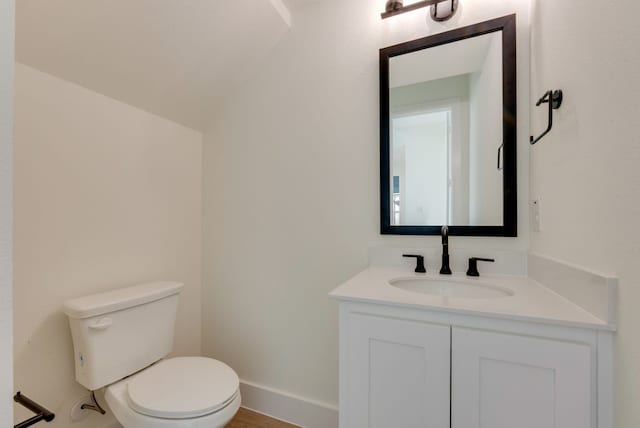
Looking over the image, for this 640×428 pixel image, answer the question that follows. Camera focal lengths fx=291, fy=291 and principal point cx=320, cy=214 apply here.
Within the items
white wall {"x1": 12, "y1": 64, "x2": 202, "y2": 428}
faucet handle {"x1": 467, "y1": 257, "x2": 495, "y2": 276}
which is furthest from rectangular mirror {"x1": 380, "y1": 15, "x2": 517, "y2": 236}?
white wall {"x1": 12, "y1": 64, "x2": 202, "y2": 428}

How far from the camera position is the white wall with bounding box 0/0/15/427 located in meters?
0.40

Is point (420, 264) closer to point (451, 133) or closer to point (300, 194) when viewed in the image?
point (451, 133)

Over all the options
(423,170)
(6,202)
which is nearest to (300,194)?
(423,170)

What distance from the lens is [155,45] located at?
1.35 m

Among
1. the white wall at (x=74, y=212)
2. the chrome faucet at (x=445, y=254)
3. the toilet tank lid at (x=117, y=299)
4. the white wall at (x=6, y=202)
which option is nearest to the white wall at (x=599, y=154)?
the chrome faucet at (x=445, y=254)

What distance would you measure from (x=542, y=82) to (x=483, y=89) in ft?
0.81

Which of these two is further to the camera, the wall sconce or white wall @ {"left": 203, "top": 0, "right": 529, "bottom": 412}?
white wall @ {"left": 203, "top": 0, "right": 529, "bottom": 412}

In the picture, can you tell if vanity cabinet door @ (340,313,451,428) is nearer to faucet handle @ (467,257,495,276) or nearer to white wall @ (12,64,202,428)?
faucet handle @ (467,257,495,276)

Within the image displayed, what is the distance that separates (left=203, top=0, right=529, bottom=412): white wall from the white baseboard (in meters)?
0.04

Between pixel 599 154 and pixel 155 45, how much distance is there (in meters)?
1.72

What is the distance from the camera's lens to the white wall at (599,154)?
628mm

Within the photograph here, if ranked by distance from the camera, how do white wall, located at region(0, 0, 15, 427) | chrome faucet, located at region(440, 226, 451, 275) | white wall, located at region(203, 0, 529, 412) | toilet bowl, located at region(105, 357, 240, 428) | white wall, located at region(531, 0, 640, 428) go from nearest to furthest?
1. white wall, located at region(0, 0, 15, 427)
2. white wall, located at region(531, 0, 640, 428)
3. toilet bowl, located at region(105, 357, 240, 428)
4. chrome faucet, located at region(440, 226, 451, 275)
5. white wall, located at region(203, 0, 529, 412)

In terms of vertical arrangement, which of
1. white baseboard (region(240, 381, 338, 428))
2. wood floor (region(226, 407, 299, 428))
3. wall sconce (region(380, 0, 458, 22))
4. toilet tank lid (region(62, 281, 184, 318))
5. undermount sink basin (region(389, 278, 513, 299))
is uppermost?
wall sconce (region(380, 0, 458, 22))

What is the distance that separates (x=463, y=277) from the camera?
1.23m
